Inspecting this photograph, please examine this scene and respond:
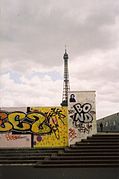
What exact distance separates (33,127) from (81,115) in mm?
3287

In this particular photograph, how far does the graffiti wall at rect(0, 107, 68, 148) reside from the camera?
81.1ft

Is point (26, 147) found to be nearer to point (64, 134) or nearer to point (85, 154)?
point (64, 134)

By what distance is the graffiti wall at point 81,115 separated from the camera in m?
24.1

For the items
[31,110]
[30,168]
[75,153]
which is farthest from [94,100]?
[30,168]

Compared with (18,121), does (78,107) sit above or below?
above

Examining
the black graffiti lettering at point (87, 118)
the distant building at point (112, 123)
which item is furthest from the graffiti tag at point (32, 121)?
the distant building at point (112, 123)

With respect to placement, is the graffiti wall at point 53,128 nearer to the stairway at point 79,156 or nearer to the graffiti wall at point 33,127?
the graffiti wall at point 33,127

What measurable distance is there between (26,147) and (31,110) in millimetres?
2432

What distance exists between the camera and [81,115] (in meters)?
24.4

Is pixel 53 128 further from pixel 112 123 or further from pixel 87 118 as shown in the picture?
pixel 112 123

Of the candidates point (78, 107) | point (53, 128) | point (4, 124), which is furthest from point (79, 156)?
point (4, 124)

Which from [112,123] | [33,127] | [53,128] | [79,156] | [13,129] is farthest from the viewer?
[112,123]

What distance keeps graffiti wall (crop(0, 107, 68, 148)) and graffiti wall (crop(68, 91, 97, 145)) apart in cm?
49

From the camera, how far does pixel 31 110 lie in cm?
2522
